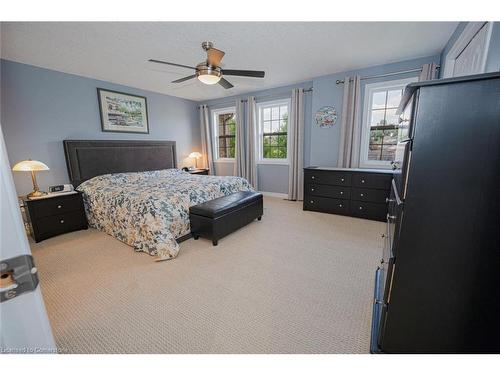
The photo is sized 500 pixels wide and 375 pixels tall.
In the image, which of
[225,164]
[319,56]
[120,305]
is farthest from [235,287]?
[225,164]

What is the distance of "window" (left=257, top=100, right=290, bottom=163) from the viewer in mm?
4805

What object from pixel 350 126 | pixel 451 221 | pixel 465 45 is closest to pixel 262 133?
pixel 350 126

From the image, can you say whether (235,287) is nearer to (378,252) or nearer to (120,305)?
(120,305)

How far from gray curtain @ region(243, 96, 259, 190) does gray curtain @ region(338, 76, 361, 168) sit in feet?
6.39

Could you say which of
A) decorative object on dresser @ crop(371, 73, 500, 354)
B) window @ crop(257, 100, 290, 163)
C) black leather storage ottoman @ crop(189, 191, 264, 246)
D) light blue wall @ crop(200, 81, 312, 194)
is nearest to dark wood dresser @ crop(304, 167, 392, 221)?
light blue wall @ crop(200, 81, 312, 194)

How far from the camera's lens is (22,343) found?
526 millimetres

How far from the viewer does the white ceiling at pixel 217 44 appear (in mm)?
2238

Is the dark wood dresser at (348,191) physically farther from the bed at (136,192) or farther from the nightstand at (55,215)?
the nightstand at (55,215)

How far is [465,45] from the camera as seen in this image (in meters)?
2.19

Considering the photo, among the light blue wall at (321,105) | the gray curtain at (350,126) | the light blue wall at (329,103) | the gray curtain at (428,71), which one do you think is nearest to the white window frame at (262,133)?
the light blue wall at (321,105)

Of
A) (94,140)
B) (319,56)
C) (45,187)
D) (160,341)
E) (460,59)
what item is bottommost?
(160,341)

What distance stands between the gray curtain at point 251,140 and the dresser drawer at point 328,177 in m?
1.58

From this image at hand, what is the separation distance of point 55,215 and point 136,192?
1.23 meters
